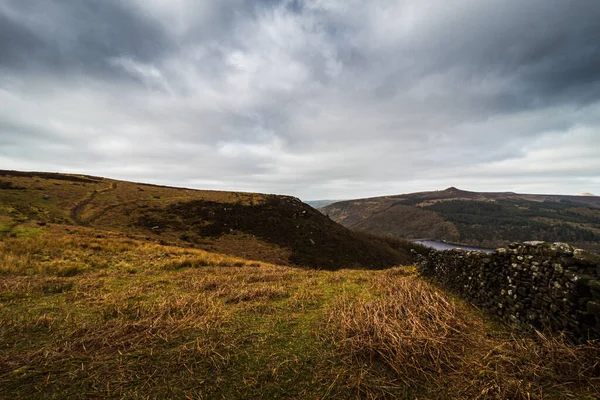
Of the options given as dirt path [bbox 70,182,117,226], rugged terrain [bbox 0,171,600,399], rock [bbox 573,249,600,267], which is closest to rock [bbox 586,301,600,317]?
rugged terrain [bbox 0,171,600,399]

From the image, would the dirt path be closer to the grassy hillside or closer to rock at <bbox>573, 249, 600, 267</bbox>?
the grassy hillside

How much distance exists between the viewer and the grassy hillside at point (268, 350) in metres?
4.28

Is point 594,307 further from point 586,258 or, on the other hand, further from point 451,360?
point 451,360

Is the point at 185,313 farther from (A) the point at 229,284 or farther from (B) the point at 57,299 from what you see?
(B) the point at 57,299

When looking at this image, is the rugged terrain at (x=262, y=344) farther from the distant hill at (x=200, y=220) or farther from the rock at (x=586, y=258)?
the distant hill at (x=200, y=220)

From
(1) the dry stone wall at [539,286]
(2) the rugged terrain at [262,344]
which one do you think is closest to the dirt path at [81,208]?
(2) the rugged terrain at [262,344]

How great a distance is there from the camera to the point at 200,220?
55.3m

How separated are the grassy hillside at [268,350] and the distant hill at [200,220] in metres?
32.1

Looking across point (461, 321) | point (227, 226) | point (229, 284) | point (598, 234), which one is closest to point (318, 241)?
point (227, 226)

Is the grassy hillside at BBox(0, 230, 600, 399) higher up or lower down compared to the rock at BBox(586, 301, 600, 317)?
lower down

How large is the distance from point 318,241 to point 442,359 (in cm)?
5356

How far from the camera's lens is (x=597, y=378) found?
4211mm

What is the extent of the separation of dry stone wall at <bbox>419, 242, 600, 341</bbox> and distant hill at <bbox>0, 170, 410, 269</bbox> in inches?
1471

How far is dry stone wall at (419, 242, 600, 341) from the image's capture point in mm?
5176
